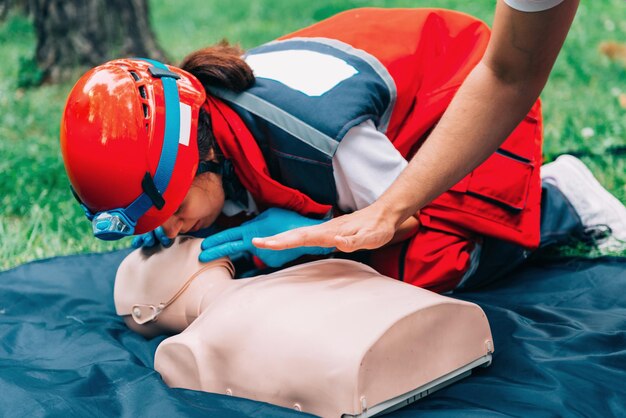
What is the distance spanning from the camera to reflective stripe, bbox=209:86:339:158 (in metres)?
2.00

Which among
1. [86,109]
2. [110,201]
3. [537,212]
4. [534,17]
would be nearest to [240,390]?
[110,201]

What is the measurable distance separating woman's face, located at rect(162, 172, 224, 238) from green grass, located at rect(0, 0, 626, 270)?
0.56 meters

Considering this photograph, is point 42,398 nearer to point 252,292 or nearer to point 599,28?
point 252,292

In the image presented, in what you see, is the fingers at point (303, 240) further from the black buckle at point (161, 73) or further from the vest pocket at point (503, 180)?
the vest pocket at point (503, 180)

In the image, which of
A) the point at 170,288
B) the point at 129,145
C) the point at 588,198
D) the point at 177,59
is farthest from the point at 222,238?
the point at 177,59

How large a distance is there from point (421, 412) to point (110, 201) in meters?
0.84

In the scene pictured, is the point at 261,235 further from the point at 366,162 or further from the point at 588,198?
the point at 588,198

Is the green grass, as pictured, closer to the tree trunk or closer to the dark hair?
the tree trunk

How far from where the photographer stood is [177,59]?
211 inches

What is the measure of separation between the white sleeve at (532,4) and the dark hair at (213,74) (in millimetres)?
763

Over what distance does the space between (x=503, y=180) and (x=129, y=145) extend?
1018mm

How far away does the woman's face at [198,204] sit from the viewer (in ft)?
7.02

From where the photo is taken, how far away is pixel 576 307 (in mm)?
2191

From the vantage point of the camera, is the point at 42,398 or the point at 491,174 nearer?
the point at 42,398
